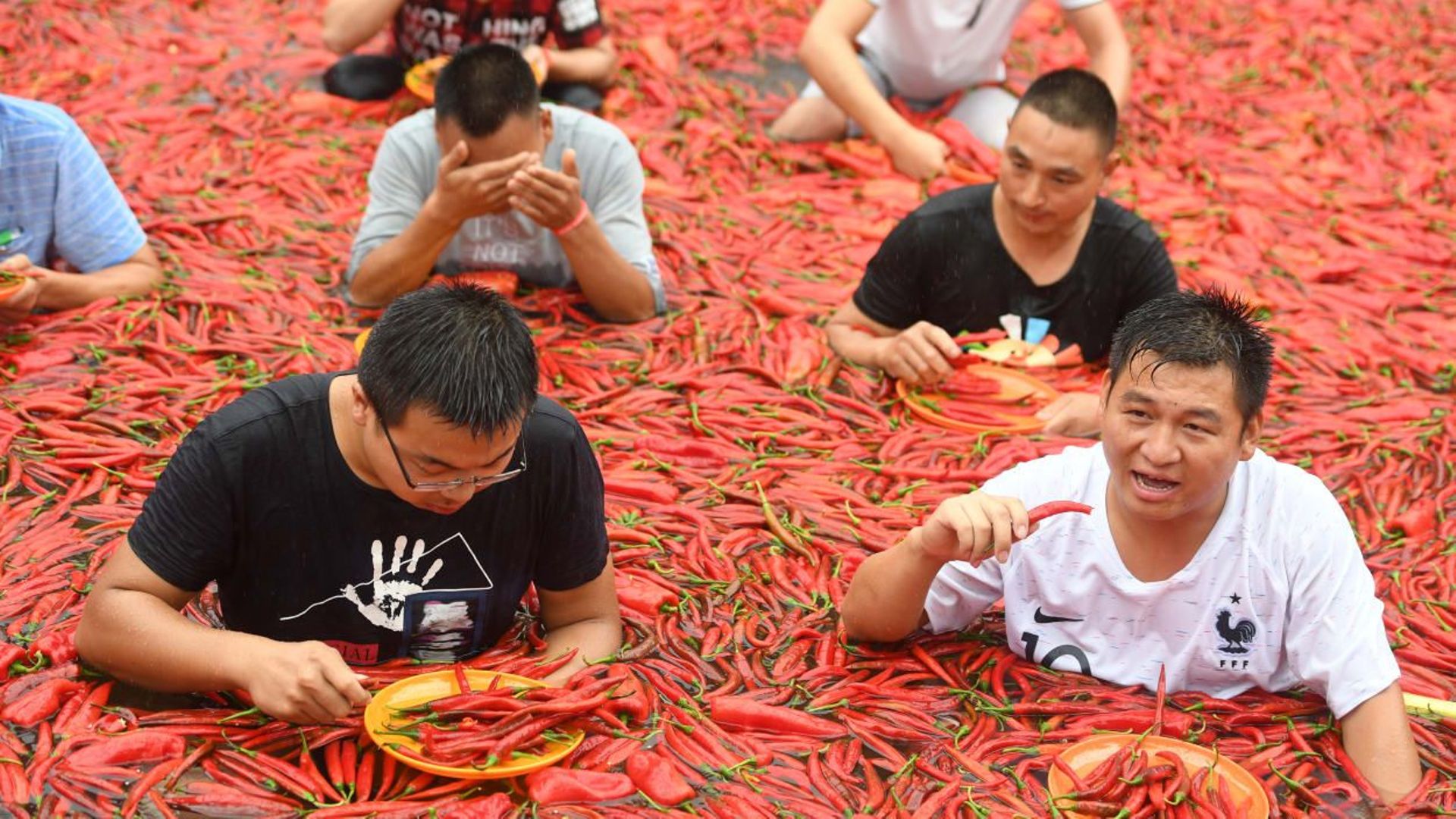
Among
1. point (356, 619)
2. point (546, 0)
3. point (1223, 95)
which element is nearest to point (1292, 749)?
point (356, 619)

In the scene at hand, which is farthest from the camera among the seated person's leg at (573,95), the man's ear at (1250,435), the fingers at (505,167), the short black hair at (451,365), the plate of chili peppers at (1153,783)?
the seated person's leg at (573,95)

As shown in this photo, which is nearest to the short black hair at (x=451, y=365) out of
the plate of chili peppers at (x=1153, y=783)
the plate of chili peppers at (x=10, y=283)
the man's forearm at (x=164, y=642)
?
the man's forearm at (x=164, y=642)

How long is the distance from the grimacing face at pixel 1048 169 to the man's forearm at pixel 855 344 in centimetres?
64

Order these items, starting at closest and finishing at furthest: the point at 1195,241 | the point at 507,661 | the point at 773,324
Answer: the point at 507,661 < the point at 773,324 < the point at 1195,241

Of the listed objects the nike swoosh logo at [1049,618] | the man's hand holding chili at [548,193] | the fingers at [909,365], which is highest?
the man's hand holding chili at [548,193]

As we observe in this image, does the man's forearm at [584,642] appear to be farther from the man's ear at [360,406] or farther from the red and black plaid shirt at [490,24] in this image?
the red and black plaid shirt at [490,24]

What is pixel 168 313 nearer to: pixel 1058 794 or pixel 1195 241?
pixel 1058 794

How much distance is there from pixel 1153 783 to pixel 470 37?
16.2 feet

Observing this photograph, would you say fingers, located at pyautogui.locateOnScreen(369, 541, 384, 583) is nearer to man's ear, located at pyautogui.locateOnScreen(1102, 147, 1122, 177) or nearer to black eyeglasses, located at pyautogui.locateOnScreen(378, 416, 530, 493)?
black eyeglasses, located at pyautogui.locateOnScreen(378, 416, 530, 493)

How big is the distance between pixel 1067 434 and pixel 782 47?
437cm

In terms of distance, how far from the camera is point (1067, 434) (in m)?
4.88

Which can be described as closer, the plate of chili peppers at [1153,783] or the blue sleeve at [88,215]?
the plate of chili peppers at [1153,783]

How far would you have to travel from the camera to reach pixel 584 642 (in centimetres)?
343

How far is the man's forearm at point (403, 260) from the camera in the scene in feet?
16.9
